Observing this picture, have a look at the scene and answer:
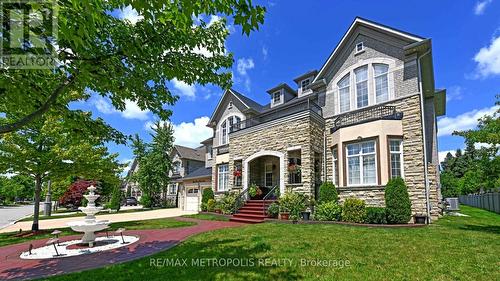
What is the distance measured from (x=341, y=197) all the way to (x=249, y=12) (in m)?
12.6

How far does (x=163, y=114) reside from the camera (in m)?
6.34

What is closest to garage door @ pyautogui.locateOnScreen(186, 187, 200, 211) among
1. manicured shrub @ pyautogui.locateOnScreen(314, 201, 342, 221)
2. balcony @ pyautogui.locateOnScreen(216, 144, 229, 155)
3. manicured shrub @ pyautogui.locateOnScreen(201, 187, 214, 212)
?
manicured shrub @ pyautogui.locateOnScreen(201, 187, 214, 212)

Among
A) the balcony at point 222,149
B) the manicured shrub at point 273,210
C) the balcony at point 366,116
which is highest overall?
the balcony at point 366,116

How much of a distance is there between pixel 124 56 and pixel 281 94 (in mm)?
17821

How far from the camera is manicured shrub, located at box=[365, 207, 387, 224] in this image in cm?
1145

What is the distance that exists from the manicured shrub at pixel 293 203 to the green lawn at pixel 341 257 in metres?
4.66

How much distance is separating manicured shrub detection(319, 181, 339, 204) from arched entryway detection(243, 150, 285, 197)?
406 cm

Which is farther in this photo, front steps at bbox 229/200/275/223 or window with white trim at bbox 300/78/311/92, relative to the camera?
window with white trim at bbox 300/78/311/92

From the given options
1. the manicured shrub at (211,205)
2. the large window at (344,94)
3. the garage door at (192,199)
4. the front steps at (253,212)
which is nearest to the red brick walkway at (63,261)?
the front steps at (253,212)

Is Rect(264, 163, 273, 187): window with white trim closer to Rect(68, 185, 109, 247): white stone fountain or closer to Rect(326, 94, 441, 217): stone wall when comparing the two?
Rect(326, 94, 441, 217): stone wall

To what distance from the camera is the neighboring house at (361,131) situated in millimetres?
12649

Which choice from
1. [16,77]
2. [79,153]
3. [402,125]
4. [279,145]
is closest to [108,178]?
[79,153]

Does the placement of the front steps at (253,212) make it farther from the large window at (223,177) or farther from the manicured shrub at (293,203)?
the large window at (223,177)

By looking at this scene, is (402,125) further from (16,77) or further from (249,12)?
(16,77)
